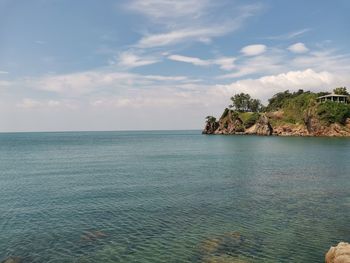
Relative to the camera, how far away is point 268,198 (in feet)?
138

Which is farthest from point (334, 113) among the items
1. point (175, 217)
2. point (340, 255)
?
point (340, 255)

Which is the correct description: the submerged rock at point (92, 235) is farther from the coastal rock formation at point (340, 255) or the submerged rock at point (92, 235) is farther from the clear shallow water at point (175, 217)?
the coastal rock formation at point (340, 255)

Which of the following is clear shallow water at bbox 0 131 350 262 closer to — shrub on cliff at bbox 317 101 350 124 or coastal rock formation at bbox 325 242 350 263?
coastal rock formation at bbox 325 242 350 263

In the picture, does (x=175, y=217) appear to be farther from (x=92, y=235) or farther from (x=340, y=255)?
(x=340, y=255)

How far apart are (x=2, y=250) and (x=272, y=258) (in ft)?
67.9

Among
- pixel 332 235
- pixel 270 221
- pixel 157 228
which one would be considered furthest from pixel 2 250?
pixel 332 235

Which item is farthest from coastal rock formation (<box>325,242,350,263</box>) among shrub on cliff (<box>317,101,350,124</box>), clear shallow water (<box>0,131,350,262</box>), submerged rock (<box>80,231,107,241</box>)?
shrub on cliff (<box>317,101,350,124</box>)

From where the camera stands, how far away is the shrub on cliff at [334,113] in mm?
186125

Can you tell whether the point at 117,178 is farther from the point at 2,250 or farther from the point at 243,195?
the point at 2,250

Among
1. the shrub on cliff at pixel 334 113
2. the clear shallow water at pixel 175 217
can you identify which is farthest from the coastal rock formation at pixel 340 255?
the shrub on cliff at pixel 334 113

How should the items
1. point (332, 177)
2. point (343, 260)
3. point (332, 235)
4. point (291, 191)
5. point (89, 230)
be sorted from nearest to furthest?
point (343, 260), point (332, 235), point (89, 230), point (291, 191), point (332, 177)

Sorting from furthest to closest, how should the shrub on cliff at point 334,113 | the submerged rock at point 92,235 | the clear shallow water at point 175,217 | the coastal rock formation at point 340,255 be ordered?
1. the shrub on cliff at point 334,113
2. the submerged rock at point 92,235
3. the clear shallow water at point 175,217
4. the coastal rock formation at point 340,255

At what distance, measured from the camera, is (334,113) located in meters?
187

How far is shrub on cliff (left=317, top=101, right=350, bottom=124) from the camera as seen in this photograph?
186 m
